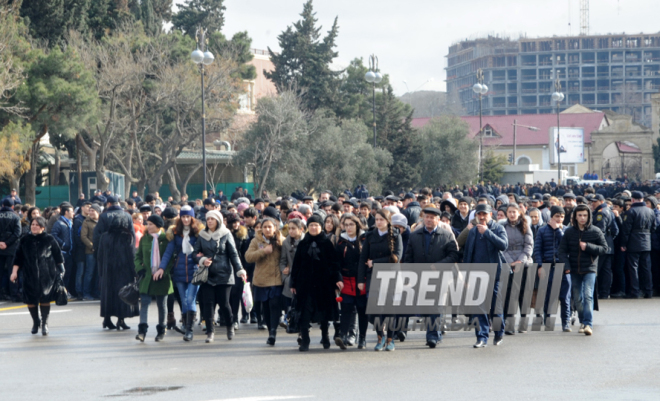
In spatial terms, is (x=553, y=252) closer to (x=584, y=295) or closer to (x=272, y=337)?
(x=584, y=295)

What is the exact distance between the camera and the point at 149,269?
1106 cm

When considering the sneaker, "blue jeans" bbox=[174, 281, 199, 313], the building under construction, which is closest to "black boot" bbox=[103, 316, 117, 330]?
"blue jeans" bbox=[174, 281, 199, 313]

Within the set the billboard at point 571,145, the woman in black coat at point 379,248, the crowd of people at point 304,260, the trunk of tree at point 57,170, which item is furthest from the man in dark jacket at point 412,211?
the billboard at point 571,145

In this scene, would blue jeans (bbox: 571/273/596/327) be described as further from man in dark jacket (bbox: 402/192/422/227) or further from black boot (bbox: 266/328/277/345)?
black boot (bbox: 266/328/277/345)

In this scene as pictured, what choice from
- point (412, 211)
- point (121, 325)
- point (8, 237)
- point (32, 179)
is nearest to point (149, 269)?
point (121, 325)

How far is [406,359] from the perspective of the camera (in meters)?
9.25

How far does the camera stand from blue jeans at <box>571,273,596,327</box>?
10820 millimetres

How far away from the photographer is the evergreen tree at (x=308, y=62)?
5603cm

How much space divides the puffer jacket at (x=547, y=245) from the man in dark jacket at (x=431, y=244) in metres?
2.16

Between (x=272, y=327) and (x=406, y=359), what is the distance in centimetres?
201

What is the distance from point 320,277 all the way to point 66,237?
751cm

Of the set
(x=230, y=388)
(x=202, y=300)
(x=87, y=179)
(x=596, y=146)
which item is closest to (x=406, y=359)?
(x=230, y=388)

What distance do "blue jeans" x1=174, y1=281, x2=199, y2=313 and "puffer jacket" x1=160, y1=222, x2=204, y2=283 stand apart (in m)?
0.08

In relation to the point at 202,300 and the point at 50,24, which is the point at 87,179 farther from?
the point at 202,300
